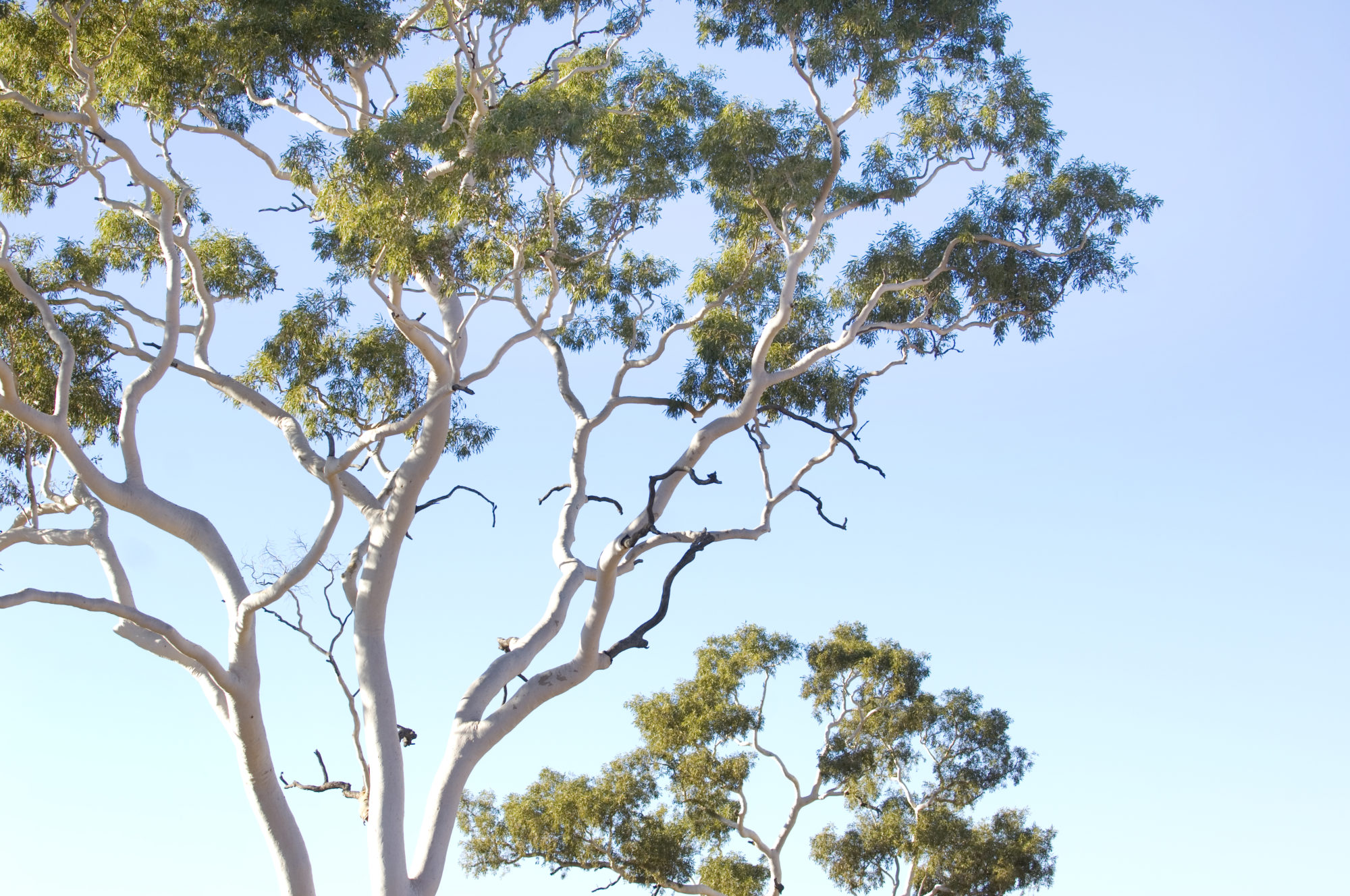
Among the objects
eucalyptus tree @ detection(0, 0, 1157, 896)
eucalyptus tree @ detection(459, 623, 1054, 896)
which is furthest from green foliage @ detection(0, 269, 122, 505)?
eucalyptus tree @ detection(459, 623, 1054, 896)

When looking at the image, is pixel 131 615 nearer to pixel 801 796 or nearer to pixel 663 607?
pixel 663 607

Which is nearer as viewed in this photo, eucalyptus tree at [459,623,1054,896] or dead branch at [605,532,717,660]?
dead branch at [605,532,717,660]

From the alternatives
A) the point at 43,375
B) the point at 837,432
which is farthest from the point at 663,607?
the point at 43,375

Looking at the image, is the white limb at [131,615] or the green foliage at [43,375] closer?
the white limb at [131,615]

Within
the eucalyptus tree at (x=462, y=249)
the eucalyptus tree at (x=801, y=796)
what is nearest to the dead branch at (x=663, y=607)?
the eucalyptus tree at (x=462, y=249)

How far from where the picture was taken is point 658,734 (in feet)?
54.7

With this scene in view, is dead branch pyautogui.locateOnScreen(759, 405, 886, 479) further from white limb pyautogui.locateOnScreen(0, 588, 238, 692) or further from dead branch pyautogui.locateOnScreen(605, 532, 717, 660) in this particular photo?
white limb pyautogui.locateOnScreen(0, 588, 238, 692)

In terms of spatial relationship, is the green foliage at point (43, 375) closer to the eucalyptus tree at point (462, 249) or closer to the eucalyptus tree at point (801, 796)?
the eucalyptus tree at point (462, 249)

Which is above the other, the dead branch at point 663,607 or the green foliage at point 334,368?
the green foliage at point 334,368

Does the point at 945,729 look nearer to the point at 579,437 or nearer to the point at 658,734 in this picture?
the point at 658,734

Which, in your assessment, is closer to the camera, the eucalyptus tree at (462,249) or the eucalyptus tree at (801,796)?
the eucalyptus tree at (462,249)

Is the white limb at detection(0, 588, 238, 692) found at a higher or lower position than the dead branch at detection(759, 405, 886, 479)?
lower

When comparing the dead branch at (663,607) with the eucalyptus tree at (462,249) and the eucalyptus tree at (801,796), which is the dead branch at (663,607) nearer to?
the eucalyptus tree at (462,249)

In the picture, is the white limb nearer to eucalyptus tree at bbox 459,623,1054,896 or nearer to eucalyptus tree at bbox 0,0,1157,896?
eucalyptus tree at bbox 0,0,1157,896
